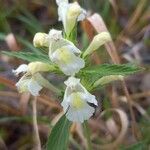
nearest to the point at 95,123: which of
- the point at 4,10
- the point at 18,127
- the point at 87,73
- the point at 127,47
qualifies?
the point at 18,127

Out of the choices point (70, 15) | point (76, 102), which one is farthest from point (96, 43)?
point (76, 102)

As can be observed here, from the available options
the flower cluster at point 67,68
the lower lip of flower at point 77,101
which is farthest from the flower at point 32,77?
the lower lip of flower at point 77,101

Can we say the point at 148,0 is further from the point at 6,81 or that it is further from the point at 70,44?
the point at 70,44

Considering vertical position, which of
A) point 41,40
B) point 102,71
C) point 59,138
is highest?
point 41,40

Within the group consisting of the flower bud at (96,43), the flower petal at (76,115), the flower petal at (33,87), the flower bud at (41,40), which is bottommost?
the flower petal at (76,115)

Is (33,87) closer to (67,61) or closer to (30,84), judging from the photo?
(30,84)

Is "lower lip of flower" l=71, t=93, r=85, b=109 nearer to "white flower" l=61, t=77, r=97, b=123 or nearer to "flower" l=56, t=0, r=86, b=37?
"white flower" l=61, t=77, r=97, b=123

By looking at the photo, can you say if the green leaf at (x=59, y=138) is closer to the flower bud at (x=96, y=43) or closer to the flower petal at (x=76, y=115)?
the flower petal at (x=76, y=115)
